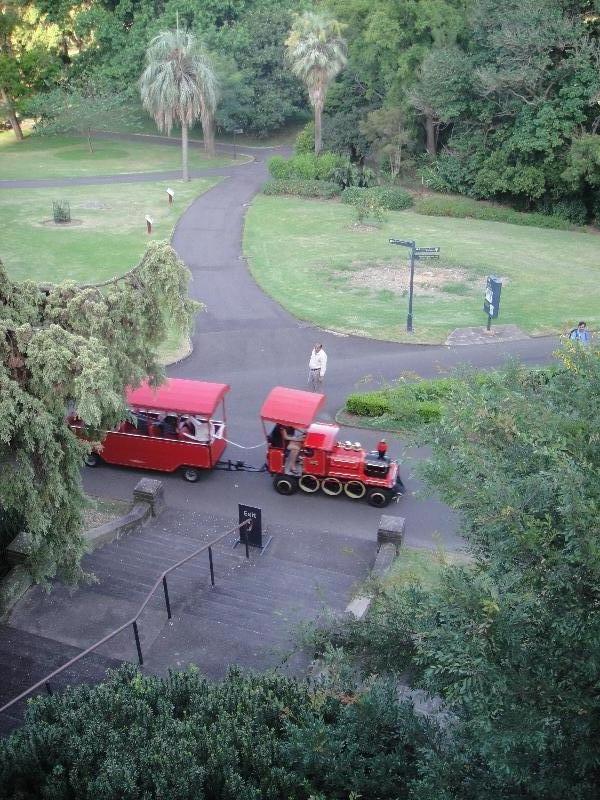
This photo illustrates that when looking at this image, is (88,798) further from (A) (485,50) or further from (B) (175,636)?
(A) (485,50)

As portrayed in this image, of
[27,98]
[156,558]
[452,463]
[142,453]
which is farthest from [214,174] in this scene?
[452,463]

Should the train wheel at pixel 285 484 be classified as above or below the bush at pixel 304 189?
below

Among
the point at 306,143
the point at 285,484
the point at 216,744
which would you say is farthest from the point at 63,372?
the point at 306,143

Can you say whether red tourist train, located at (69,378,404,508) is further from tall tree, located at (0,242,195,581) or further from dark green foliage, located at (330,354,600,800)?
dark green foliage, located at (330,354,600,800)

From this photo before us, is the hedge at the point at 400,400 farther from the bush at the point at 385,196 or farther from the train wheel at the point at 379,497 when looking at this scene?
the bush at the point at 385,196

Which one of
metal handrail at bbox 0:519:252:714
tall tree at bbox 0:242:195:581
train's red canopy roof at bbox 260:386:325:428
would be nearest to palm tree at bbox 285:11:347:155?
train's red canopy roof at bbox 260:386:325:428

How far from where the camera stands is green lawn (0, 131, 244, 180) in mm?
50375

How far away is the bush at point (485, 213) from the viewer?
43281 mm

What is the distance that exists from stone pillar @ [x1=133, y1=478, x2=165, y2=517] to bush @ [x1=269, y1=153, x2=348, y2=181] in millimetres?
36530

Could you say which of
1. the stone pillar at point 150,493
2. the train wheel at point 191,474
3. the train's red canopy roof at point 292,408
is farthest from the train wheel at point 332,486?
the stone pillar at point 150,493

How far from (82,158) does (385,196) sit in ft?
79.1

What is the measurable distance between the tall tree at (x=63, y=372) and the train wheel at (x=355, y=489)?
517cm

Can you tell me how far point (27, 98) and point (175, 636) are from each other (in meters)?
57.7

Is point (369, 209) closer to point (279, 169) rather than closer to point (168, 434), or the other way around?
point (279, 169)
